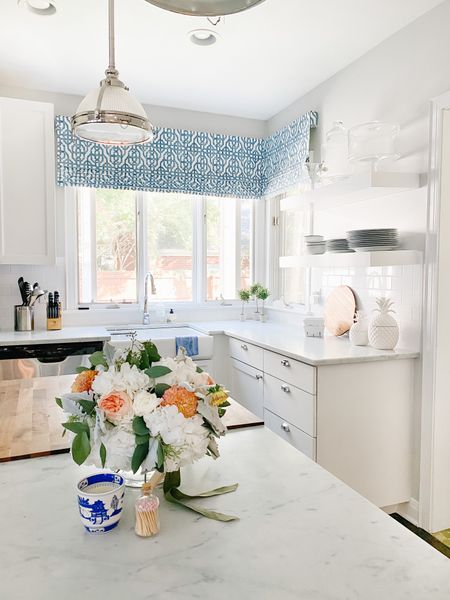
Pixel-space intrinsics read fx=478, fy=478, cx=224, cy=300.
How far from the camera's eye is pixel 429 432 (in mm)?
2496

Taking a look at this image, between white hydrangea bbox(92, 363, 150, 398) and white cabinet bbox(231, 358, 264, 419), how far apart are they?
7.05ft

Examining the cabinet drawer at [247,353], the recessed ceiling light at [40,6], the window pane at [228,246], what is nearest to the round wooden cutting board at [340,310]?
the cabinet drawer at [247,353]

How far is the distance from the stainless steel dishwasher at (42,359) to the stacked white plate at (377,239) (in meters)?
1.87

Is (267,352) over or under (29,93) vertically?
under

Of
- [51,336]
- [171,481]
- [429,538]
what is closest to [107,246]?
[51,336]

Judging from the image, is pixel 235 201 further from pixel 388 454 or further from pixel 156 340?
pixel 388 454

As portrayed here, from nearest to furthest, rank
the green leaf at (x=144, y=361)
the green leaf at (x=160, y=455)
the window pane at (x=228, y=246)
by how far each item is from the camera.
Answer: the green leaf at (x=160, y=455) → the green leaf at (x=144, y=361) → the window pane at (x=228, y=246)

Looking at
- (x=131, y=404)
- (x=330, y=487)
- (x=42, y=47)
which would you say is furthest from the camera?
(x=42, y=47)

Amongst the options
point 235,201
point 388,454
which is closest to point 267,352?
point 388,454

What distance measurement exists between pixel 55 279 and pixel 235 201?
5.57 feet

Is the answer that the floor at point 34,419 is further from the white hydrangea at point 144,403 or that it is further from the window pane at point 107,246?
the window pane at point 107,246

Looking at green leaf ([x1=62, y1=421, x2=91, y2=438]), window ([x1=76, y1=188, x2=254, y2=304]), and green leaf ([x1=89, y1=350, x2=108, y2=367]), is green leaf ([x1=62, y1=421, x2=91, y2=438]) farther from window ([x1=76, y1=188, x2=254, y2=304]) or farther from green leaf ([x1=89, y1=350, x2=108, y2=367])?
window ([x1=76, y1=188, x2=254, y2=304])

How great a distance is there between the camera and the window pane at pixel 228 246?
4270 millimetres

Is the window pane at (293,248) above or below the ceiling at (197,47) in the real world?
below
